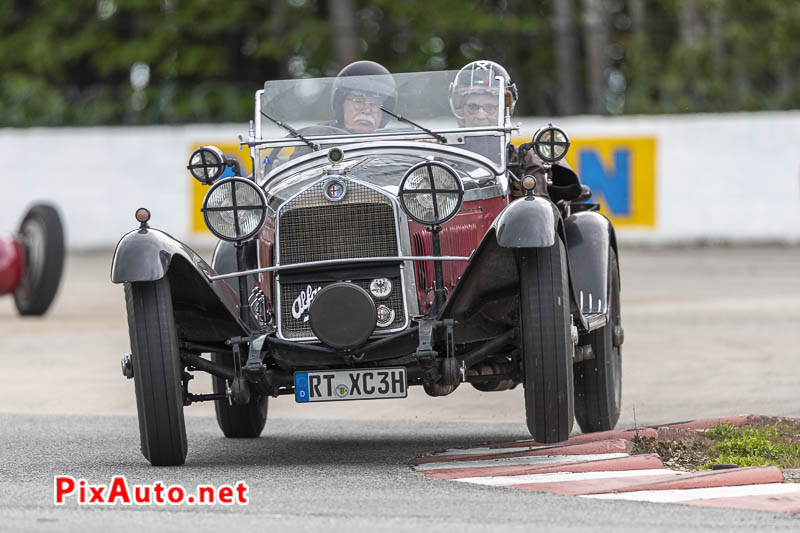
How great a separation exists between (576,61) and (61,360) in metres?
27.0

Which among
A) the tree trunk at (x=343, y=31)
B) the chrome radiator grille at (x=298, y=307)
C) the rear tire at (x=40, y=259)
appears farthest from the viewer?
the tree trunk at (x=343, y=31)

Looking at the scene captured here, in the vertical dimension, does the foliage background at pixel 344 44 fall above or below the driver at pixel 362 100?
above

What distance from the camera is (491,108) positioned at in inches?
346

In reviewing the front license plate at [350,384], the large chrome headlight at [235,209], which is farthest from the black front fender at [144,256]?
the front license plate at [350,384]

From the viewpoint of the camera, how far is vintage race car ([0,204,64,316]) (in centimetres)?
1622

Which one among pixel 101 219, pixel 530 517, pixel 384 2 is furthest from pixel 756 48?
pixel 530 517

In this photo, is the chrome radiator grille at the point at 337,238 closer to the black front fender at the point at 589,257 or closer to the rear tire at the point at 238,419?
the black front fender at the point at 589,257

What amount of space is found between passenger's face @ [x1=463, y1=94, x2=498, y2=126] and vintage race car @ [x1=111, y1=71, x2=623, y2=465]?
18 cm

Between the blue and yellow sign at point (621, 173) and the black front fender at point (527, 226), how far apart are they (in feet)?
49.7

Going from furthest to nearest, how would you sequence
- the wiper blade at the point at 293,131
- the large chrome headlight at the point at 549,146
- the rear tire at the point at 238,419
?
the rear tire at the point at 238,419, the wiper blade at the point at 293,131, the large chrome headlight at the point at 549,146

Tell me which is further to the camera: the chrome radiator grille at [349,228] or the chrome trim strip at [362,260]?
the chrome radiator grille at [349,228]

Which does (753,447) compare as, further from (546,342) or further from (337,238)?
(337,238)

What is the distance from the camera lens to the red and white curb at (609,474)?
20.4 feet

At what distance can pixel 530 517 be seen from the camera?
5.82 m
